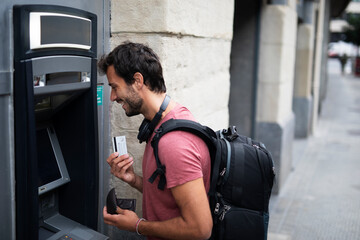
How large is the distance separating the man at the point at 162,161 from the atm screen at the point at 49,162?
0.28 m

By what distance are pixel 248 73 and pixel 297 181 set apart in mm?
2050

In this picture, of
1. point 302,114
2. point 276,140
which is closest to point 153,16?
point 276,140

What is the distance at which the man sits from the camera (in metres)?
1.71

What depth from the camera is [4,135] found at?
5.72ft

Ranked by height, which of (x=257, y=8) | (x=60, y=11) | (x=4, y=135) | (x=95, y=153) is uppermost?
(x=257, y=8)

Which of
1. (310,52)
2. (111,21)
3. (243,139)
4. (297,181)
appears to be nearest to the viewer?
(243,139)

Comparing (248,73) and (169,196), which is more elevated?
(248,73)

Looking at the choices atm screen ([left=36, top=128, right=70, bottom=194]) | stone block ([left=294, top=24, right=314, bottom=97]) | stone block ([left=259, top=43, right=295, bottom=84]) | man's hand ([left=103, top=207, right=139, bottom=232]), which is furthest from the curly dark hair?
stone block ([left=294, top=24, right=314, bottom=97])

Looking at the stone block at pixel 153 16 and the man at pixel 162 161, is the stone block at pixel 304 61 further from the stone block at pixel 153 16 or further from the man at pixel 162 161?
the man at pixel 162 161

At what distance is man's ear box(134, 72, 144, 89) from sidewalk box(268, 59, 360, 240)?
3.17 m

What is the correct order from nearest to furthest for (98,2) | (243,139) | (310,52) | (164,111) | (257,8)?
1. (164,111)
2. (243,139)
3. (98,2)
4. (257,8)
5. (310,52)

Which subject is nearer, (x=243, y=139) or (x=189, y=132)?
(x=189, y=132)

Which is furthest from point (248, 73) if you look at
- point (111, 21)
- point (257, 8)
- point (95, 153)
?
point (95, 153)

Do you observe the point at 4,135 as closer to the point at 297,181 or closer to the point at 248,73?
the point at 248,73
